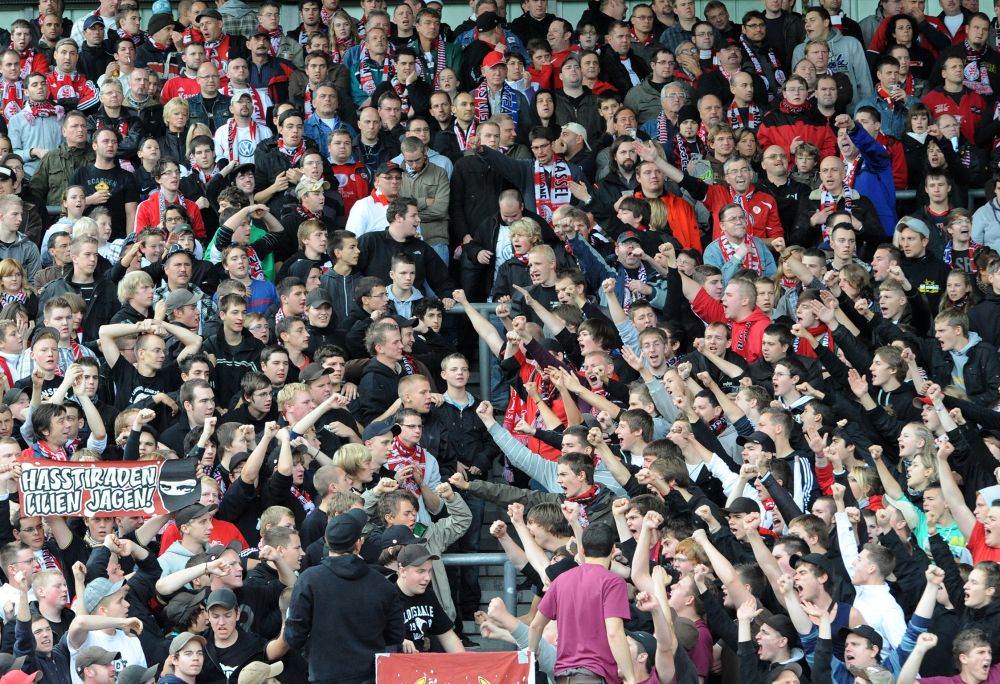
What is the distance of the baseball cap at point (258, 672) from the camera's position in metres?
11.0

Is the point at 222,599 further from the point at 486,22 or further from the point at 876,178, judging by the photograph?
the point at 486,22

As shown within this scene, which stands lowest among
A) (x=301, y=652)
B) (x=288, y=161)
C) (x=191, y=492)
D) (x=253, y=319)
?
(x=301, y=652)

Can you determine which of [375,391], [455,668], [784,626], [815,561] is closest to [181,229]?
[375,391]

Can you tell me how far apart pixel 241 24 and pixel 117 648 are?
1090 centimetres

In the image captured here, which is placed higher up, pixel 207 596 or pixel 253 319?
pixel 253 319

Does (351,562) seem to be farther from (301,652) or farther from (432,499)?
(432,499)

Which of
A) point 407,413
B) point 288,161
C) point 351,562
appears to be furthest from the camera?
point 288,161

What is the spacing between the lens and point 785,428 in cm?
1354

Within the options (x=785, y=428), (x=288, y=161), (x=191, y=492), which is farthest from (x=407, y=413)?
(x=288, y=161)

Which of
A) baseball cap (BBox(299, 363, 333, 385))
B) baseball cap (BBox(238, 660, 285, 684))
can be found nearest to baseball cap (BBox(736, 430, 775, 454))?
baseball cap (BBox(299, 363, 333, 385))

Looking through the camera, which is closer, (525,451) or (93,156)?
(525,451)

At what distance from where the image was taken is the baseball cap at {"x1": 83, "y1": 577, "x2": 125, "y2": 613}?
11656 millimetres

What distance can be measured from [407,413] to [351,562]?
9.00 feet

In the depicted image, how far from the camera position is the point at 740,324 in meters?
15.7
